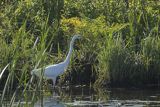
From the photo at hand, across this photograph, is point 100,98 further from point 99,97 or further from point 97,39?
point 97,39

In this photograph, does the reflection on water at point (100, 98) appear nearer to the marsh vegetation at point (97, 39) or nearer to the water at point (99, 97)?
the water at point (99, 97)

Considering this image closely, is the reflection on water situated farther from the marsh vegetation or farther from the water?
the marsh vegetation

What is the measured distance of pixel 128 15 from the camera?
16641 mm

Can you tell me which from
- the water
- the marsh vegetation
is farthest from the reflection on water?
the marsh vegetation

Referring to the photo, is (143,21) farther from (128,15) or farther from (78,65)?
(78,65)

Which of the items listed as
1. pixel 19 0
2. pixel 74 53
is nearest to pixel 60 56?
pixel 74 53

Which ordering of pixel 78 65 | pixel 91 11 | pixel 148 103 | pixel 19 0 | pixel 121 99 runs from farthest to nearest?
pixel 19 0, pixel 91 11, pixel 78 65, pixel 121 99, pixel 148 103

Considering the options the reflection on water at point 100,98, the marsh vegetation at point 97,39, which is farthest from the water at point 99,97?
the marsh vegetation at point 97,39

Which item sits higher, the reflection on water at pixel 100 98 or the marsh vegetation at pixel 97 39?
the marsh vegetation at pixel 97 39

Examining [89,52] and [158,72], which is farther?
[89,52]

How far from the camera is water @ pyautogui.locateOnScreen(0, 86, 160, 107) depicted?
1145 cm

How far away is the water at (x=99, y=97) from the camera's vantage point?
37.6ft

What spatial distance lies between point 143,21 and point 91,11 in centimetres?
198

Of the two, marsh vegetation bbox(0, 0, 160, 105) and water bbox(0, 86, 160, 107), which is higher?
marsh vegetation bbox(0, 0, 160, 105)
